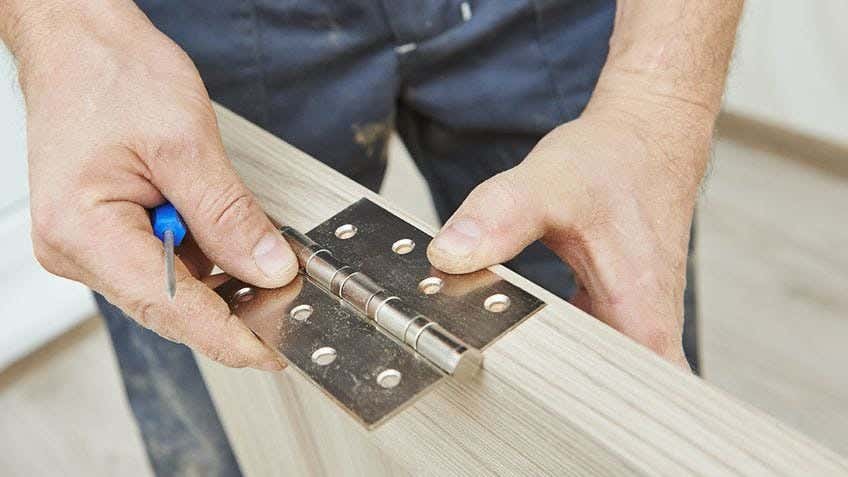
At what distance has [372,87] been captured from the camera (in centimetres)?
75

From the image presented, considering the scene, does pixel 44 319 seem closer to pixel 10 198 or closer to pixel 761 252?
pixel 10 198

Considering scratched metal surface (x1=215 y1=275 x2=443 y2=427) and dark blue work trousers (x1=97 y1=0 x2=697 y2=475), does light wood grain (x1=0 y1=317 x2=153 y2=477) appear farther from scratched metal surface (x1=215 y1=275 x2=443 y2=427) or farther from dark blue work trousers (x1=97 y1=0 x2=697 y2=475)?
scratched metal surface (x1=215 y1=275 x2=443 y2=427)

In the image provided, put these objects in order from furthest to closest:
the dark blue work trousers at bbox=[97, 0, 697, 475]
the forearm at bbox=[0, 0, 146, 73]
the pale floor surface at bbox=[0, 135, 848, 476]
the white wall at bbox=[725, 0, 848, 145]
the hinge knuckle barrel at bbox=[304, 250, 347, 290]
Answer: the white wall at bbox=[725, 0, 848, 145]
the pale floor surface at bbox=[0, 135, 848, 476]
the dark blue work trousers at bbox=[97, 0, 697, 475]
the forearm at bbox=[0, 0, 146, 73]
the hinge knuckle barrel at bbox=[304, 250, 347, 290]

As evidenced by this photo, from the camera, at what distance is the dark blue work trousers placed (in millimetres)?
718

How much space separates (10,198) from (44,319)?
0.70ft

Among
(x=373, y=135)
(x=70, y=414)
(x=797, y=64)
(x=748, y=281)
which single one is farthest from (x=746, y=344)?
(x=70, y=414)

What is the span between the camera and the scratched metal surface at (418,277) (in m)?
0.41

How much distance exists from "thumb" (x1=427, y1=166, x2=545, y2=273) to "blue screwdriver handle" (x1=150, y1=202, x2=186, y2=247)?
0.15 m

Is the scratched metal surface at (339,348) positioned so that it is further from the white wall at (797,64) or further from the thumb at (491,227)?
the white wall at (797,64)

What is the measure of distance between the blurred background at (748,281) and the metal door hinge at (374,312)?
974 millimetres

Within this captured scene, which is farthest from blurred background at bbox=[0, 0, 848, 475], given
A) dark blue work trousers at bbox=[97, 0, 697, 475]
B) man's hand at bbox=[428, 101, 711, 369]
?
man's hand at bbox=[428, 101, 711, 369]

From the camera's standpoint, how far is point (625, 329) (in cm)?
54

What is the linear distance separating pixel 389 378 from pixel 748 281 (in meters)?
1.26

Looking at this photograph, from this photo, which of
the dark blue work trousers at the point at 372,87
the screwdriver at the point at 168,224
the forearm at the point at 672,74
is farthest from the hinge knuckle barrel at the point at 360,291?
the dark blue work trousers at the point at 372,87
